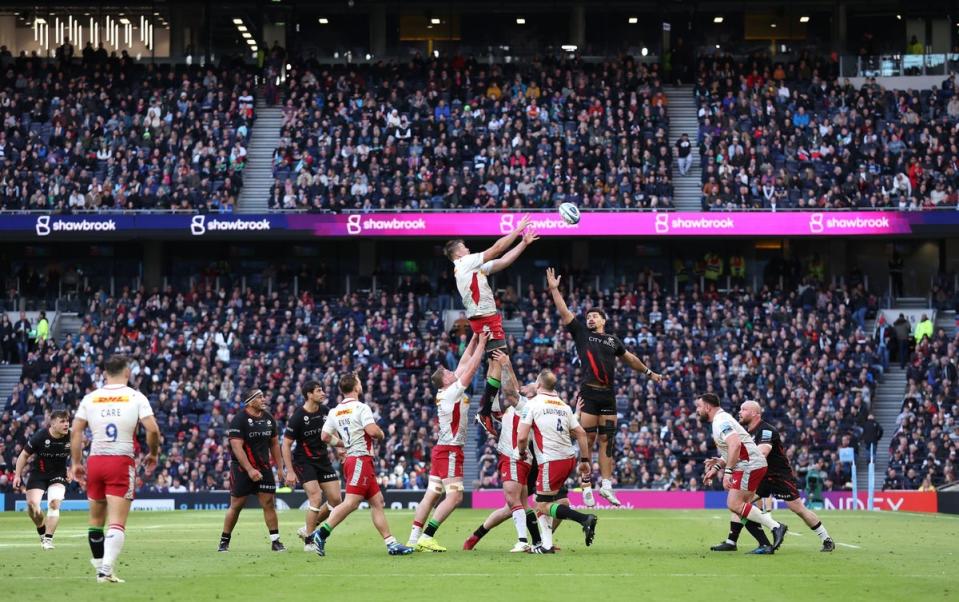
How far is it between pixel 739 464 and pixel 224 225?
34.1 m

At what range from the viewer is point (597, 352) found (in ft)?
74.4

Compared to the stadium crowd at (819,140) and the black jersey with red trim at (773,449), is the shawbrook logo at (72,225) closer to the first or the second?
the stadium crowd at (819,140)

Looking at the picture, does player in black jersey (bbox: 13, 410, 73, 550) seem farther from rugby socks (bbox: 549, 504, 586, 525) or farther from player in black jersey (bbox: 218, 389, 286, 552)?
rugby socks (bbox: 549, 504, 586, 525)

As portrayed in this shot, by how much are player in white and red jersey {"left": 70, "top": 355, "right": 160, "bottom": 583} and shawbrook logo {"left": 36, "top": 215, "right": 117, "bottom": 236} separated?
3720cm

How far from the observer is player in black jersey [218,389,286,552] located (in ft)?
70.1

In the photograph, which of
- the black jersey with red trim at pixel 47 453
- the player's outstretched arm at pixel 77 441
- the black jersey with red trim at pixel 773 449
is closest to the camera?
the player's outstretched arm at pixel 77 441

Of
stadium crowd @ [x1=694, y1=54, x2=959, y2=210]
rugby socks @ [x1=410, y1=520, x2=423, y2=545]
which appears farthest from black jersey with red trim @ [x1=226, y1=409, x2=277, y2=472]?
stadium crowd @ [x1=694, y1=54, x2=959, y2=210]

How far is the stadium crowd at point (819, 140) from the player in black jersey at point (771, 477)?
3075 cm

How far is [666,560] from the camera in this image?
18.9 metres

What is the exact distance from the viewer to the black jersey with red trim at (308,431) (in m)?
21.9

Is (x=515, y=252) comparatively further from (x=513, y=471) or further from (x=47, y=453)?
(x=47, y=453)

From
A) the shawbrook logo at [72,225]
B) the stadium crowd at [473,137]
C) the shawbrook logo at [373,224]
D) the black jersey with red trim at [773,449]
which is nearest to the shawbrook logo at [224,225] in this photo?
the stadium crowd at [473,137]

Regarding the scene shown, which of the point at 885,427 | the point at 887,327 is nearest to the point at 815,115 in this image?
the point at 887,327

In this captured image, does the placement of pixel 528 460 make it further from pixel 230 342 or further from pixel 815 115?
pixel 815 115
